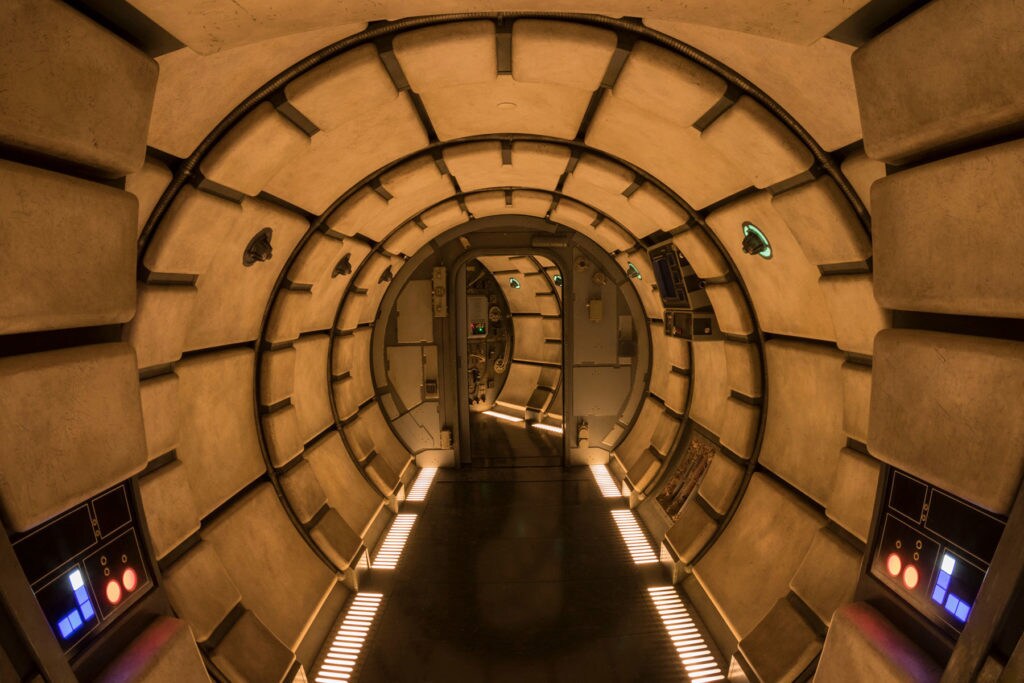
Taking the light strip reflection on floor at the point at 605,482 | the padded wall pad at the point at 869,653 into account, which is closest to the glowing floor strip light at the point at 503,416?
the light strip reflection on floor at the point at 605,482

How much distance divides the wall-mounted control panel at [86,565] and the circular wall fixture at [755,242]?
3.72 m

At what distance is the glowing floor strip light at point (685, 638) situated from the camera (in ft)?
13.1

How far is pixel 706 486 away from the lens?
5137mm

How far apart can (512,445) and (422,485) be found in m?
2.42

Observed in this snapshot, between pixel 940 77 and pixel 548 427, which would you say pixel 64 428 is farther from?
pixel 548 427

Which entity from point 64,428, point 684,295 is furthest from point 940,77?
point 684,295

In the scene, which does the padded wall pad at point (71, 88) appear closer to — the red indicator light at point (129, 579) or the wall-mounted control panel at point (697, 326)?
the red indicator light at point (129, 579)

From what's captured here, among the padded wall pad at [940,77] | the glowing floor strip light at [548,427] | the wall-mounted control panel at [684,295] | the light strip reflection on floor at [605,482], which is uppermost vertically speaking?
the padded wall pad at [940,77]

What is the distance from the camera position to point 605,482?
7.86 meters

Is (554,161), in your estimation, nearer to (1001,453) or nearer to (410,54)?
(410,54)

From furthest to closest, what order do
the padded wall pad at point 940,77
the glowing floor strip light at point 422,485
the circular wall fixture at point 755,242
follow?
1. the glowing floor strip light at point 422,485
2. the circular wall fixture at point 755,242
3. the padded wall pad at point 940,77

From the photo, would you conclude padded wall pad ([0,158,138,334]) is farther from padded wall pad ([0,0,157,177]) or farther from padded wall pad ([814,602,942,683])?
padded wall pad ([814,602,942,683])

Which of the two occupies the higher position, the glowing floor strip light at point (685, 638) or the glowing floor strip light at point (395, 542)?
the glowing floor strip light at point (395, 542)

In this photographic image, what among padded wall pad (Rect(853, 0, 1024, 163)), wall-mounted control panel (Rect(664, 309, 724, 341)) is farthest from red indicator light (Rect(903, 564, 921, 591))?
wall-mounted control panel (Rect(664, 309, 724, 341))
